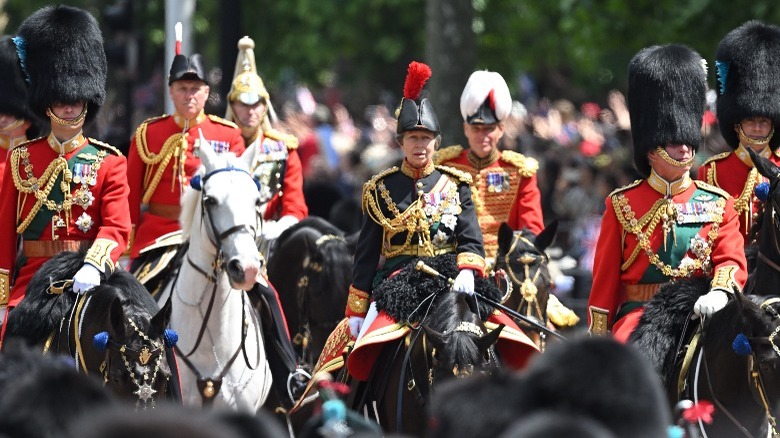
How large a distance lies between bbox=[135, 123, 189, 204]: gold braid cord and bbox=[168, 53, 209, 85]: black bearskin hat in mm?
402

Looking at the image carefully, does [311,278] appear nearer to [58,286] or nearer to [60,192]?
[60,192]

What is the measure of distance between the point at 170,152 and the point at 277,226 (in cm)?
144

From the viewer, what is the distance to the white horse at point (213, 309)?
8.70m

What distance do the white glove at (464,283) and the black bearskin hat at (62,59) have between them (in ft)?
7.65

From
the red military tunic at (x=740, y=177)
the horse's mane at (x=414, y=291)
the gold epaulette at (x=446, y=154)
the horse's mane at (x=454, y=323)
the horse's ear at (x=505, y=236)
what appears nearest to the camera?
the horse's mane at (x=454, y=323)

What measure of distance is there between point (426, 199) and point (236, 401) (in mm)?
1493

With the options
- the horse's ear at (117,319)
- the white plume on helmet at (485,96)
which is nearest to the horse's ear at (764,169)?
the white plume on helmet at (485,96)

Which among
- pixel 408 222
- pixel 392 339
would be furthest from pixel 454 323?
pixel 408 222

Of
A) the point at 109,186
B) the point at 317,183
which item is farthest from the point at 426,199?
the point at 317,183

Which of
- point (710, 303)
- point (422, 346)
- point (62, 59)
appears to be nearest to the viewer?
point (710, 303)

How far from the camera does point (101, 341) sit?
25.5 feet

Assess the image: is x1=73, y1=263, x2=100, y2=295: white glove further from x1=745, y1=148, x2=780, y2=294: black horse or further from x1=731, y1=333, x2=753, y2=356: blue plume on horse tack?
x1=745, y1=148, x2=780, y2=294: black horse

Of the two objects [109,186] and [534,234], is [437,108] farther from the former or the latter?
[109,186]

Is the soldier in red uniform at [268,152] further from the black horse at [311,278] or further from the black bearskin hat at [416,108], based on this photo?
the black bearskin hat at [416,108]
